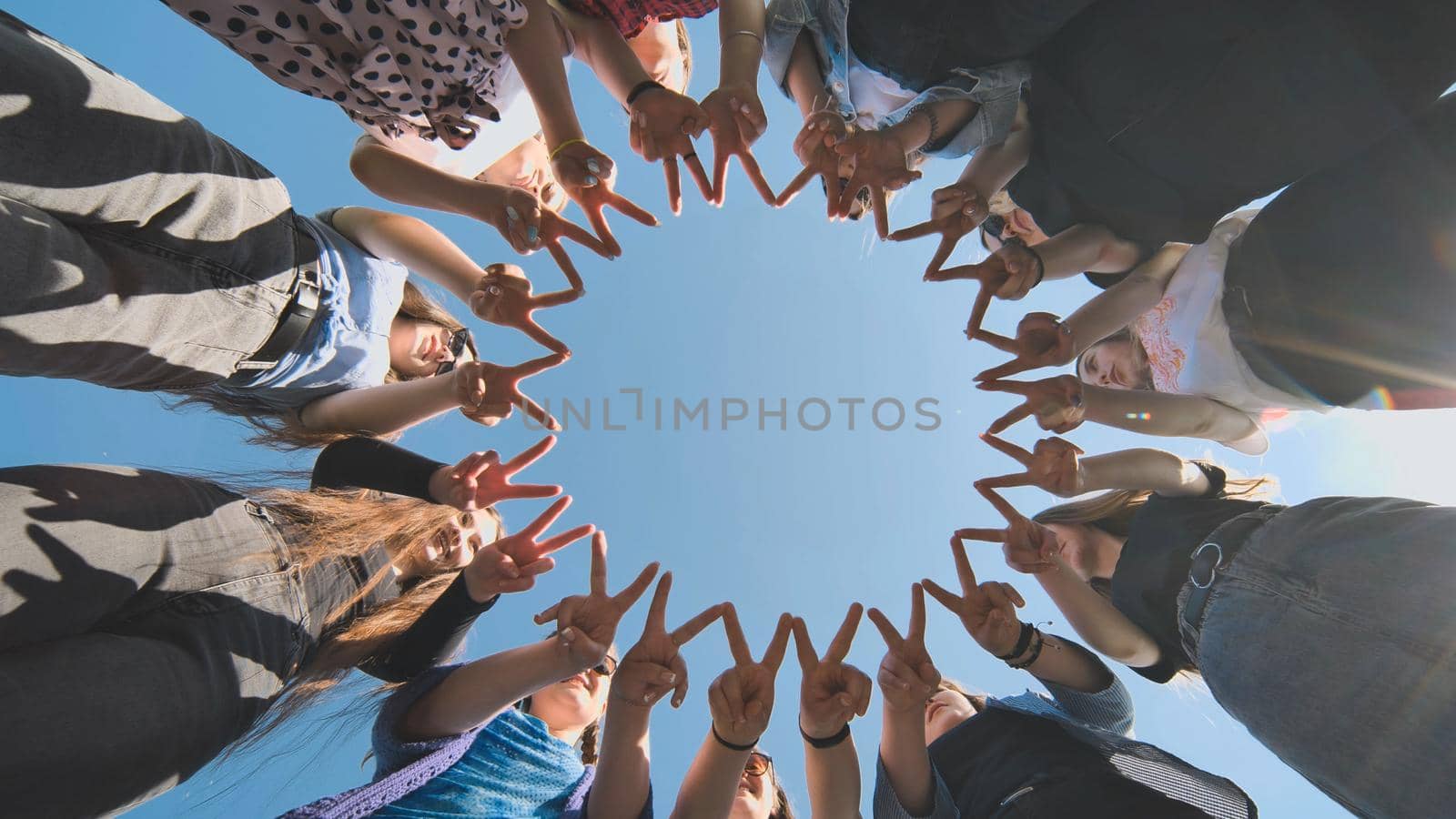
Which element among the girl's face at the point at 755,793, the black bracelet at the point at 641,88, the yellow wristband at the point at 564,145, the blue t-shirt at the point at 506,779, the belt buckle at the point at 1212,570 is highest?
the black bracelet at the point at 641,88

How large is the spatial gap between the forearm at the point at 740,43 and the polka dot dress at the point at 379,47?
0.65 m

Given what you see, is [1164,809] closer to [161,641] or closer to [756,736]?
[756,736]

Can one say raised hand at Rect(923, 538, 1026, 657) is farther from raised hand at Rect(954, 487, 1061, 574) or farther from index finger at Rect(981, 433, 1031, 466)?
index finger at Rect(981, 433, 1031, 466)

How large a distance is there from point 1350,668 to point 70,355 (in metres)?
2.96

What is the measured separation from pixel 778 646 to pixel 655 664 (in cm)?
44

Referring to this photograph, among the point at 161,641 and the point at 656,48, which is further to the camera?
the point at 656,48

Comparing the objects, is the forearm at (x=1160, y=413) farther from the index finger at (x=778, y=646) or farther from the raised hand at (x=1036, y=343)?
the index finger at (x=778, y=646)

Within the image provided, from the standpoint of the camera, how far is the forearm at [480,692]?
6.12 feet

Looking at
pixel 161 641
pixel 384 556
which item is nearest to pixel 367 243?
pixel 384 556

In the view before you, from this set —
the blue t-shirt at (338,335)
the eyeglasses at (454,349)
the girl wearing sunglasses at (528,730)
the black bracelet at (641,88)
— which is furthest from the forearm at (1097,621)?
the blue t-shirt at (338,335)

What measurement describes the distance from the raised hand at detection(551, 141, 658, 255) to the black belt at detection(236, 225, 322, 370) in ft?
2.55

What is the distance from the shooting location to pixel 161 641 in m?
1.51

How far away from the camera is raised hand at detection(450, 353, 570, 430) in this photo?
6.79 ft

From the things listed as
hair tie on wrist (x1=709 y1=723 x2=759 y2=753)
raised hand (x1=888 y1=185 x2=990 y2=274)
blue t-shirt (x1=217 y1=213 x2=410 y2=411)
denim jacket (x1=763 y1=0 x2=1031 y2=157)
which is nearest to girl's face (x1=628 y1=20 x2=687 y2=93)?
denim jacket (x1=763 y1=0 x2=1031 y2=157)
